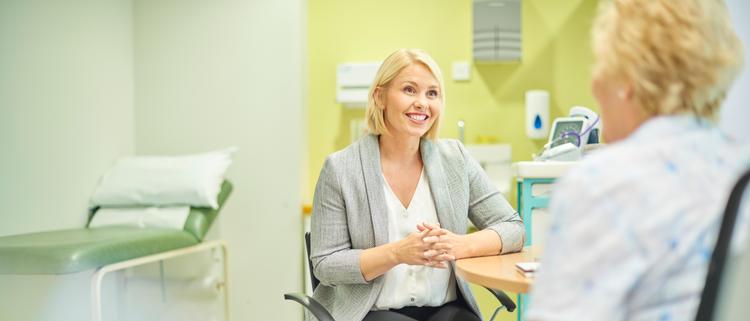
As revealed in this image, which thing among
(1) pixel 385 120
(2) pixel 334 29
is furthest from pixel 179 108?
(1) pixel 385 120

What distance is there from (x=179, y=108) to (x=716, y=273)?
3.43 m

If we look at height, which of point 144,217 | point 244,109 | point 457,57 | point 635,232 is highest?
point 457,57

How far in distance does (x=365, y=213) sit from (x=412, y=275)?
220 millimetres

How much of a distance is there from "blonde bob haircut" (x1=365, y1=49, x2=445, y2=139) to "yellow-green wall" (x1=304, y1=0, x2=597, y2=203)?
6.14ft

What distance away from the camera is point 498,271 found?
1477 millimetres

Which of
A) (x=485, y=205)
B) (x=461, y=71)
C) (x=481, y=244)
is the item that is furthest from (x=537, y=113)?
(x=481, y=244)

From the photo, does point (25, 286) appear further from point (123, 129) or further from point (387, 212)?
point (387, 212)

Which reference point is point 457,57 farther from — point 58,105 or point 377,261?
point 377,261

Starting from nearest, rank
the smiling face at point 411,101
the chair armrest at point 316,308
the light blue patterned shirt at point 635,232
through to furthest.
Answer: the light blue patterned shirt at point 635,232
the chair armrest at point 316,308
the smiling face at point 411,101

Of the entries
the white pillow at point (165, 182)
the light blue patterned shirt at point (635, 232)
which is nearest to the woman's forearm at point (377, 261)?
the light blue patterned shirt at point (635, 232)

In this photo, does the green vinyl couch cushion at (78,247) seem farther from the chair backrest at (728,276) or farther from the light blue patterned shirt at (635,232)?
the chair backrest at (728,276)

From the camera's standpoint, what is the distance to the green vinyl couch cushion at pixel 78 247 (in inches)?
95.6

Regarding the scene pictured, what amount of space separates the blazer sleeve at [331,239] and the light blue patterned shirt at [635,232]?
97 cm

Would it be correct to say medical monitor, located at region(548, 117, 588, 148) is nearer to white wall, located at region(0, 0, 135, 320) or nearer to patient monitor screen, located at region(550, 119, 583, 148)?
patient monitor screen, located at region(550, 119, 583, 148)
